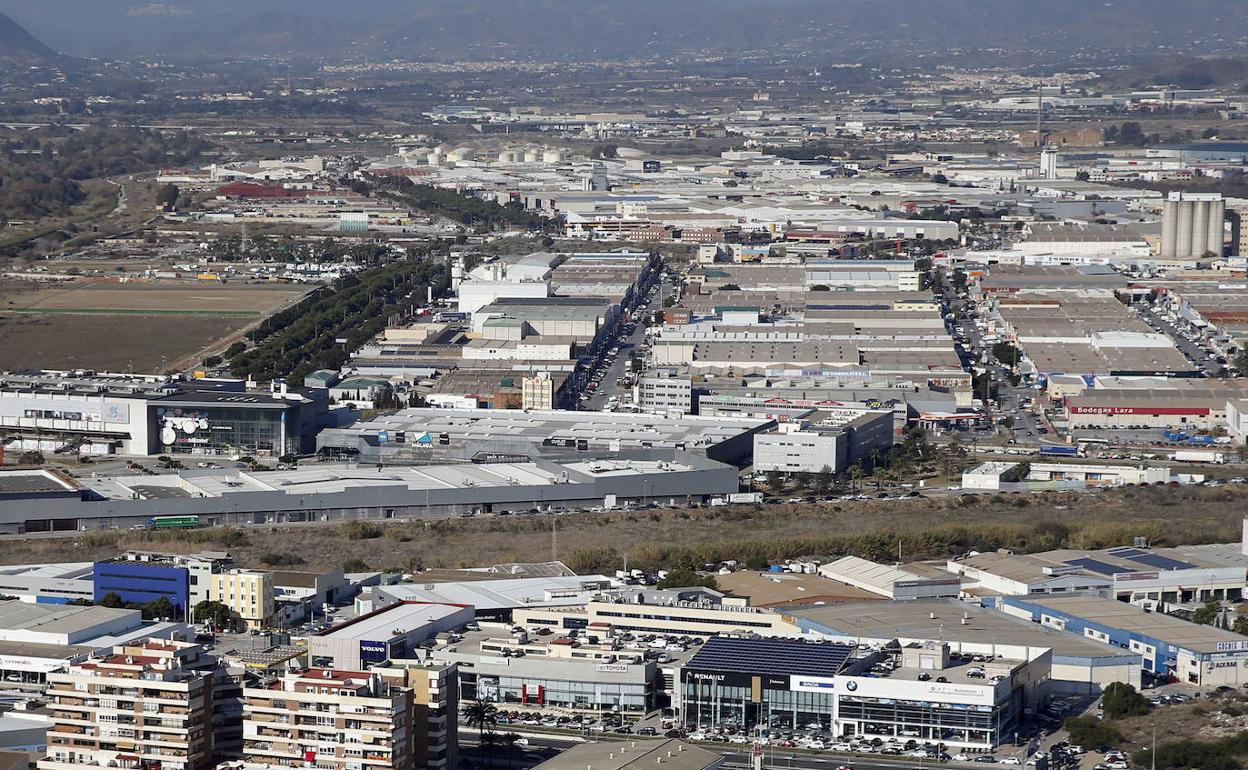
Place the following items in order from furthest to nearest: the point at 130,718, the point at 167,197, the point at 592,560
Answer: the point at 167,197, the point at 592,560, the point at 130,718

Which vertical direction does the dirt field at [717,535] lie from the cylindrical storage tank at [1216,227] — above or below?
below

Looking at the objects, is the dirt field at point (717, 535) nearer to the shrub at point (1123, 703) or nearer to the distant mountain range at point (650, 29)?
the shrub at point (1123, 703)

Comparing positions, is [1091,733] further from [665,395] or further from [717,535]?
[665,395]

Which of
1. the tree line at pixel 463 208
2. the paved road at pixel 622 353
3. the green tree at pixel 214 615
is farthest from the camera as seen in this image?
the tree line at pixel 463 208

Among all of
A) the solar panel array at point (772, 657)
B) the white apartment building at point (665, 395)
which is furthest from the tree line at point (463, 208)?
the solar panel array at point (772, 657)

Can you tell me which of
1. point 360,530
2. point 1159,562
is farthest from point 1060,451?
point 360,530

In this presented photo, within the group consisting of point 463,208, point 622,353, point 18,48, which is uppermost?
point 18,48

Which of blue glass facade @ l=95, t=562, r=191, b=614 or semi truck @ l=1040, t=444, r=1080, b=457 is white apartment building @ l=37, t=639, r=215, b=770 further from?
semi truck @ l=1040, t=444, r=1080, b=457

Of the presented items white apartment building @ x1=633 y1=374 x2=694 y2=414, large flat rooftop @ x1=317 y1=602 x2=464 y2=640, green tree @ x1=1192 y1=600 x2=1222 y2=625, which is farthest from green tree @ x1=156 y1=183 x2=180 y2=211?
green tree @ x1=1192 y1=600 x2=1222 y2=625
